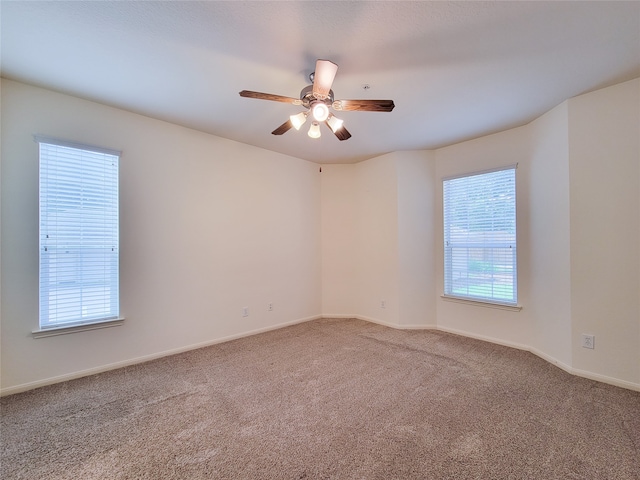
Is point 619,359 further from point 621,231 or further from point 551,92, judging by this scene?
point 551,92

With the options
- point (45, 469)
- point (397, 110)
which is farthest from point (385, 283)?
point (45, 469)

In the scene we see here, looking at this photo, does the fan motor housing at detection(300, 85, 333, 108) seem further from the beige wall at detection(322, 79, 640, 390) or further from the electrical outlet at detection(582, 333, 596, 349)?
the electrical outlet at detection(582, 333, 596, 349)

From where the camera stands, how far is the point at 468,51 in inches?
76.9

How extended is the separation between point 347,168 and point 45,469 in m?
4.49

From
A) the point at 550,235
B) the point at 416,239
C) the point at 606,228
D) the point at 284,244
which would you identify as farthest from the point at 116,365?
the point at 606,228

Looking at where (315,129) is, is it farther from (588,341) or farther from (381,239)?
(588,341)

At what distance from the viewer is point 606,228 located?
8.05ft

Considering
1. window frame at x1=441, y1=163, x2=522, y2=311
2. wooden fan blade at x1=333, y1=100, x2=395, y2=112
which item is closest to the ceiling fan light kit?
wooden fan blade at x1=333, y1=100, x2=395, y2=112

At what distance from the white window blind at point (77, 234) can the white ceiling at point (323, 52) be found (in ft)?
2.05

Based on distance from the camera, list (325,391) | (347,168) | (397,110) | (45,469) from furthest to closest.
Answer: (347,168) < (397,110) < (325,391) < (45,469)

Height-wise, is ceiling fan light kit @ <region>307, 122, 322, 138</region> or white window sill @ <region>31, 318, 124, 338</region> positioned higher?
ceiling fan light kit @ <region>307, 122, 322, 138</region>

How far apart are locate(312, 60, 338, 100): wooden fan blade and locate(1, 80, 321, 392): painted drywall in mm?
2014

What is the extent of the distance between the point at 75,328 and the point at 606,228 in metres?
4.84

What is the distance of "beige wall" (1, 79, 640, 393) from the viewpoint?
236 centimetres
